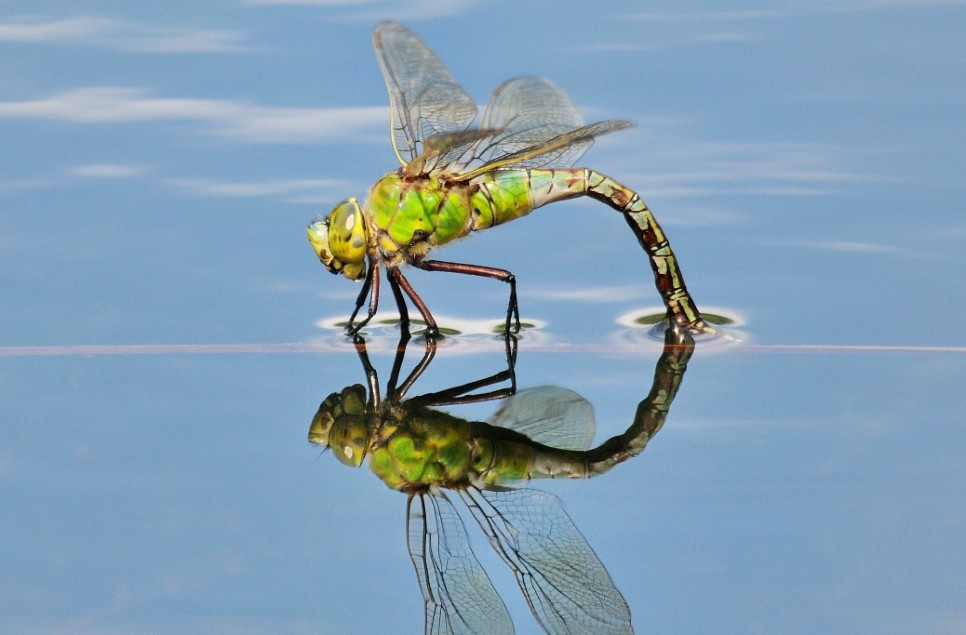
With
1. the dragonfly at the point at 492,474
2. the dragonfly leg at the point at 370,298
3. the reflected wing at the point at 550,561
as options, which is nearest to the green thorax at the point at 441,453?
the dragonfly at the point at 492,474

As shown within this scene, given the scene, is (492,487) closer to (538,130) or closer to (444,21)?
(538,130)

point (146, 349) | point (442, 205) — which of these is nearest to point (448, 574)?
point (146, 349)

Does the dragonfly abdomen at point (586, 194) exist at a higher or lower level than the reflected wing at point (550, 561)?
higher

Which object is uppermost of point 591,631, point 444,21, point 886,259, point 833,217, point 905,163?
point 444,21

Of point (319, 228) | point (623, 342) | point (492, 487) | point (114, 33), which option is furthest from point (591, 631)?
point (114, 33)

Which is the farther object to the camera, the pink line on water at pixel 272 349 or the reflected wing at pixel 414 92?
the reflected wing at pixel 414 92

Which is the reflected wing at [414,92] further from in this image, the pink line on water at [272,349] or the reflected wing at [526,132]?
the pink line on water at [272,349]
